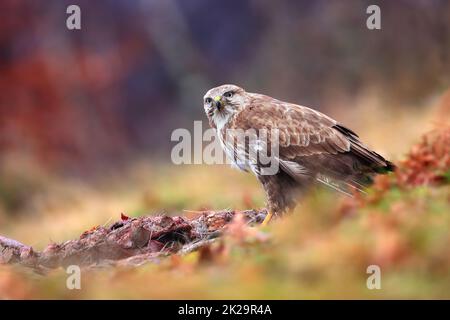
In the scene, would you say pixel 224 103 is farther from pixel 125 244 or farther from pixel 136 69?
pixel 136 69

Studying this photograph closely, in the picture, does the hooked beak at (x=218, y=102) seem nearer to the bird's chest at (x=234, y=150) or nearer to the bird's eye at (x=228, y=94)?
the bird's eye at (x=228, y=94)

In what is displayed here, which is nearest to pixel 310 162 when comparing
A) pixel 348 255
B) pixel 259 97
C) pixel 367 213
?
pixel 259 97

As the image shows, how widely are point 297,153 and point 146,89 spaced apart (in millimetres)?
15005

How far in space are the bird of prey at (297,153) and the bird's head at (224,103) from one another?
0.60ft

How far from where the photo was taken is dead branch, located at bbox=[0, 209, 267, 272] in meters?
6.81

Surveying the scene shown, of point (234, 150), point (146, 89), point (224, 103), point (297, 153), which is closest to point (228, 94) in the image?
point (224, 103)

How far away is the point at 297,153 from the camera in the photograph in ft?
24.5

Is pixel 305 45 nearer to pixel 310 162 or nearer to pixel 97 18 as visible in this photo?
pixel 97 18

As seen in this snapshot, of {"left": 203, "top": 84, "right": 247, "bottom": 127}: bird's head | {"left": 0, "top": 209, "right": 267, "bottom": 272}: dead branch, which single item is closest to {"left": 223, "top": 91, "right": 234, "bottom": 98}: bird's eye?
{"left": 203, "top": 84, "right": 247, "bottom": 127}: bird's head

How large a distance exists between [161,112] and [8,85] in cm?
477

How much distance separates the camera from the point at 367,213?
5.50 metres

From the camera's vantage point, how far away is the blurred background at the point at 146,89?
1528 cm

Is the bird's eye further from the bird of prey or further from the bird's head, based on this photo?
the bird of prey

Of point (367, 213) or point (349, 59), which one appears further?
point (349, 59)
